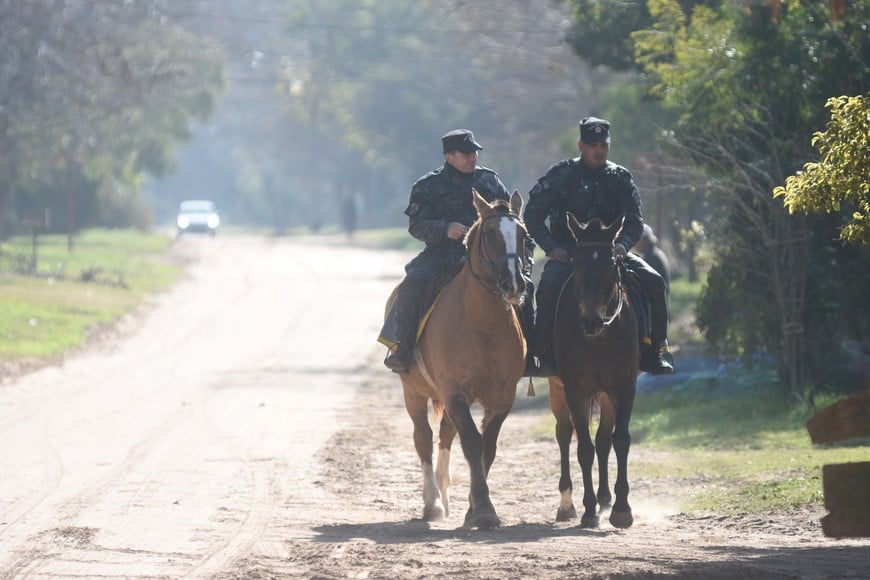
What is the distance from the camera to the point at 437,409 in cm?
1230

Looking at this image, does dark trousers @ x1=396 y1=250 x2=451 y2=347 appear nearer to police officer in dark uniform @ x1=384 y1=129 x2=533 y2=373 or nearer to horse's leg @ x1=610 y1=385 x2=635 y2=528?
police officer in dark uniform @ x1=384 y1=129 x2=533 y2=373

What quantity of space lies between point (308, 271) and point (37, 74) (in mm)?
11061

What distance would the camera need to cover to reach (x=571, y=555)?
891cm

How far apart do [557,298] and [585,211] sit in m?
0.74

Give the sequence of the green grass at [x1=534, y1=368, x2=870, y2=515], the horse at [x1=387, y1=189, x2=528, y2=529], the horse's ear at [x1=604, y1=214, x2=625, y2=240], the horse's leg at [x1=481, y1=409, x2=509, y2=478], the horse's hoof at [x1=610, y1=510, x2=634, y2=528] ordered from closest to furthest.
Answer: the horse at [x1=387, y1=189, x2=528, y2=529] < the horse's ear at [x1=604, y1=214, x2=625, y2=240] < the horse's hoof at [x1=610, y1=510, x2=634, y2=528] < the horse's leg at [x1=481, y1=409, x2=509, y2=478] < the green grass at [x1=534, y1=368, x2=870, y2=515]

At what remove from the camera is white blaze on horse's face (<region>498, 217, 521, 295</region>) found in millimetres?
10141

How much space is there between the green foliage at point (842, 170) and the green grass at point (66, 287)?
15.6 meters

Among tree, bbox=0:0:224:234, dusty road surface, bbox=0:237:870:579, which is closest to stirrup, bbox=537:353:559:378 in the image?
dusty road surface, bbox=0:237:870:579

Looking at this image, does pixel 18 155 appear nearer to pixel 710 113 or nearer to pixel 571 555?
pixel 710 113

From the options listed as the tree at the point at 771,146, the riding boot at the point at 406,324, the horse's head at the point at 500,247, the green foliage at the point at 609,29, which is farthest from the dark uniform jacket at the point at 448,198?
the green foliage at the point at 609,29

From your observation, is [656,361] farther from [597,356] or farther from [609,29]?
[609,29]

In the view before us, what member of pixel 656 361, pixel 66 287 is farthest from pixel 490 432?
pixel 66 287

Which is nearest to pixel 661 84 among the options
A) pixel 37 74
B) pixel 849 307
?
pixel 849 307

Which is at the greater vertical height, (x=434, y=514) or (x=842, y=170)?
(x=842, y=170)
